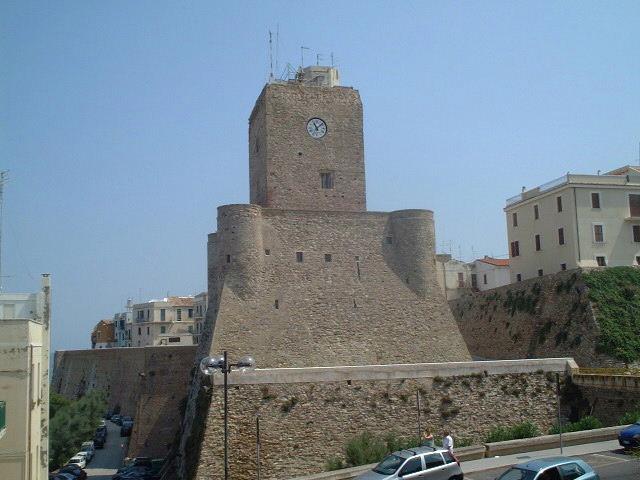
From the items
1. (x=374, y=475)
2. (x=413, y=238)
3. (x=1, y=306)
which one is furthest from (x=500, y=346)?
(x=1, y=306)

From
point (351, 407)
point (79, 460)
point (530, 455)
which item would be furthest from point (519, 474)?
point (79, 460)

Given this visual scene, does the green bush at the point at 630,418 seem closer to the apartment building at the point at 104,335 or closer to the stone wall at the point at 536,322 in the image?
the stone wall at the point at 536,322

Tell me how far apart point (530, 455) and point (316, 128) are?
19318 mm

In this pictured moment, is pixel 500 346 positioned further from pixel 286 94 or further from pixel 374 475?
pixel 374 475

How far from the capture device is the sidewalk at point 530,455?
1798cm

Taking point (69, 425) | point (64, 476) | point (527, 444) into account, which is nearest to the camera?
point (527, 444)

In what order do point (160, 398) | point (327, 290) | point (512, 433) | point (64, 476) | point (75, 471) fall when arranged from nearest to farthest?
point (512, 433)
point (64, 476)
point (327, 290)
point (75, 471)
point (160, 398)

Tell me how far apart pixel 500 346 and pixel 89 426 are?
2324 centimetres

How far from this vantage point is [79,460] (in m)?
34.7

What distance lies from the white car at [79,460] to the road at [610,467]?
23973mm

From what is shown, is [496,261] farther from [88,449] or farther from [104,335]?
[104,335]

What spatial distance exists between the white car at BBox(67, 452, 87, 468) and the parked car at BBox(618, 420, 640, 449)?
2646 centimetres

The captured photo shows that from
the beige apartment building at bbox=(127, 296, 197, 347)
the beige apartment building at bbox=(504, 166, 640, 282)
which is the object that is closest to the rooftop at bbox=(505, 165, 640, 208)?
the beige apartment building at bbox=(504, 166, 640, 282)

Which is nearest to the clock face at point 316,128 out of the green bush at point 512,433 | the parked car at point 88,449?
the green bush at point 512,433
